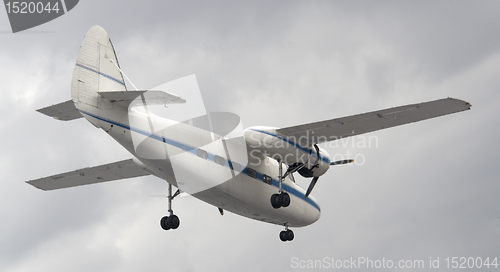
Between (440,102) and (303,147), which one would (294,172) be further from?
(440,102)

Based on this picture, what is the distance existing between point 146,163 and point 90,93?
3.22m

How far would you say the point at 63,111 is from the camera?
20328 millimetres

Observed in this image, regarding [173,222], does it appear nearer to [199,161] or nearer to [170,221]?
[170,221]

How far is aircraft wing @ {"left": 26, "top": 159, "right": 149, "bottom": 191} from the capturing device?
83.3 feet

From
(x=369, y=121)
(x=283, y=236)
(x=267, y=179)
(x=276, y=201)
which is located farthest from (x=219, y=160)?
(x=283, y=236)

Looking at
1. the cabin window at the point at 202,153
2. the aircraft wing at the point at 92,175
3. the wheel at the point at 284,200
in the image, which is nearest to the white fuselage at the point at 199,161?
the cabin window at the point at 202,153

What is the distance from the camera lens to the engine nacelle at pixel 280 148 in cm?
2188

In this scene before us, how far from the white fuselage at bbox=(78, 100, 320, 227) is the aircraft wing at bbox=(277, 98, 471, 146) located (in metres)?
2.06

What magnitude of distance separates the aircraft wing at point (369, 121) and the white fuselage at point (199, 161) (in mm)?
2065

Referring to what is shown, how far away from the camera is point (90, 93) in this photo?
18562 millimetres

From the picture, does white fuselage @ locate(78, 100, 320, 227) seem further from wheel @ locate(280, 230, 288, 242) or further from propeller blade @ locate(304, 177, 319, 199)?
wheel @ locate(280, 230, 288, 242)

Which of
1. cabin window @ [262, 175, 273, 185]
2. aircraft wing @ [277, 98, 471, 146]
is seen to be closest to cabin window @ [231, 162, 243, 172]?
cabin window @ [262, 175, 273, 185]

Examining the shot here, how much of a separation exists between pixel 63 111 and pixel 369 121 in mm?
10046

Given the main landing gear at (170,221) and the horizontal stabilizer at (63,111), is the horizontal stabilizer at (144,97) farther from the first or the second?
the main landing gear at (170,221)
